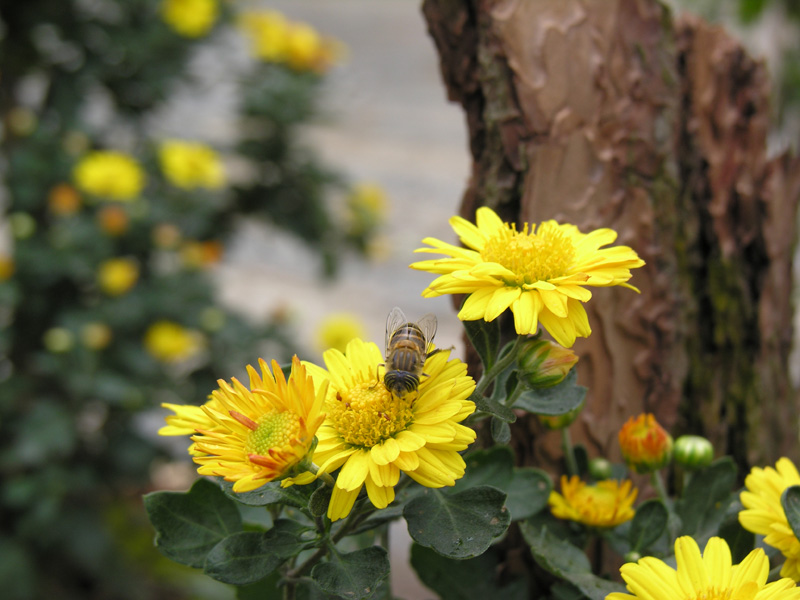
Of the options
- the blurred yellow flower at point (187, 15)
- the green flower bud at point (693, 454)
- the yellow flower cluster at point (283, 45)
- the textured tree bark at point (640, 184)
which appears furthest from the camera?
the yellow flower cluster at point (283, 45)

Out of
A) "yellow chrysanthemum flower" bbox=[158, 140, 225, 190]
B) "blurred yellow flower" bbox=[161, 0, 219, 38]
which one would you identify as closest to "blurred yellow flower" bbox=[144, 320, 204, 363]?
"yellow chrysanthemum flower" bbox=[158, 140, 225, 190]

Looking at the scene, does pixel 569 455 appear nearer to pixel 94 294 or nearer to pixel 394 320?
pixel 394 320

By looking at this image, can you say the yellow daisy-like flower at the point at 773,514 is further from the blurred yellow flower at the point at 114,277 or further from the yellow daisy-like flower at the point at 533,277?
the blurred yellow flower at the point at 114,277

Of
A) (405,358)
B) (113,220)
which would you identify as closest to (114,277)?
(113,220)

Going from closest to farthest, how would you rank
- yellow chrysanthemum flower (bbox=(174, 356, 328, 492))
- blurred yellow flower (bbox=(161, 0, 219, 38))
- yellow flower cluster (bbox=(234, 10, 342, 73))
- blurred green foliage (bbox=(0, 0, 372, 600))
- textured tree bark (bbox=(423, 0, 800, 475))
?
yellow chrysanthemum flower (bbox=(174, 356, 328, 492))
textured tree bark (bbox=(423, 0, 800, 475))
blurred green foliage (bbox=(0, 0, 372, 600))
blurred yellow flower (bbox=(161, 0, 219, 38))
yellow flower cluster (bbox=(234, 10, 342, 73))

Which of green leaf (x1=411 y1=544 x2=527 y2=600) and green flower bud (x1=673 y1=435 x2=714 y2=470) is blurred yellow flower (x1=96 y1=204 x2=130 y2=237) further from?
green flower bud (x1=673 y1=435 x2=714 y2=470)

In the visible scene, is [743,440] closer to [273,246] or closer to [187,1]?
[187,1]

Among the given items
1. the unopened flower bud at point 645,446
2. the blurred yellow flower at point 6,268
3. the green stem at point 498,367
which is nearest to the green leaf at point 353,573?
the green stem at point 498,367
